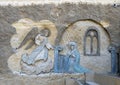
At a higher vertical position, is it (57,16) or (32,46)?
(57,16)

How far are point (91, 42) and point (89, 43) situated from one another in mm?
33

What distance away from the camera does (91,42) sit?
4.71m

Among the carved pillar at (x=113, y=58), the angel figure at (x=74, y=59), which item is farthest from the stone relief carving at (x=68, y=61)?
the carved pillar at (x=113, y=58)

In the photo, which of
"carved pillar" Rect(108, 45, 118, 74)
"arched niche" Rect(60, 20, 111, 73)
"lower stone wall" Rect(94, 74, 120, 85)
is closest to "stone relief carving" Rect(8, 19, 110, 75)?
"arched niche" Rect(60, 20, 111, 73)

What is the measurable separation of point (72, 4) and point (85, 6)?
7.4 inches

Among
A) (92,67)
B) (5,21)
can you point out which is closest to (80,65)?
(92,67)

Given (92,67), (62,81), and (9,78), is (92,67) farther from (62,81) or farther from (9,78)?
(9,78)

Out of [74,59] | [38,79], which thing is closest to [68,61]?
[74,59]

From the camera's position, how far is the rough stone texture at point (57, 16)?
15.2ft

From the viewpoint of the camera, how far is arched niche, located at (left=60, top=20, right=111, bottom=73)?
4.71 meters

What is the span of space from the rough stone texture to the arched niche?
9 cm

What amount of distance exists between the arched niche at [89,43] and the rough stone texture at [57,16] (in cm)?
9

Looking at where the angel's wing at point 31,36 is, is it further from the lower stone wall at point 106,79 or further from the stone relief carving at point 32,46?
the lower stone wall at point 106,79

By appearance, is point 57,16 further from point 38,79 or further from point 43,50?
point 38,79
